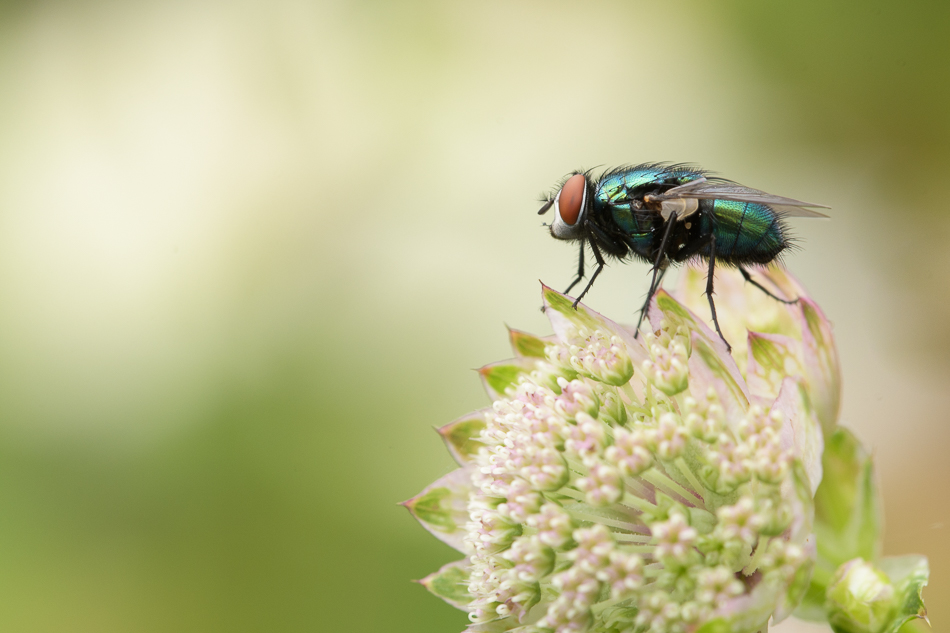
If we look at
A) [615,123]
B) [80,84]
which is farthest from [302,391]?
[80,84]

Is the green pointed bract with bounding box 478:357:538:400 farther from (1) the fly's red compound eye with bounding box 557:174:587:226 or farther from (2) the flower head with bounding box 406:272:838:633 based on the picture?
(1) the fly's red compound eye with bounding box 557:174:587:226

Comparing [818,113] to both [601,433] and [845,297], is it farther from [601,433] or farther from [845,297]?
[601,433]

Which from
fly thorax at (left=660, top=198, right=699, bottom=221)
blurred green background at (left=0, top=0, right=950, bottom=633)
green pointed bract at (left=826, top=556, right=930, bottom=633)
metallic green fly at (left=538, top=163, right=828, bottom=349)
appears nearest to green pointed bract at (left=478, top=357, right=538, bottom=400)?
metallic green fly at (left=538, top=163, right=828, bottom=349)

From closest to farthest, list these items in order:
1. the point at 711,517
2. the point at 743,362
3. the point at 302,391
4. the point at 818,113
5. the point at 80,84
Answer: the point at 711,517, the point at 743,362, the point at 818,113, the point at 302,391, the point at 80,84

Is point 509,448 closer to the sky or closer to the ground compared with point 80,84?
closer to the ground

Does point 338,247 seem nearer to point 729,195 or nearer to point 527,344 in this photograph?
point 527,344

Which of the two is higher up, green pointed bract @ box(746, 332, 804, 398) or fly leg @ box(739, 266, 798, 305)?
fly leg @ box(739, 266, 798, 305)

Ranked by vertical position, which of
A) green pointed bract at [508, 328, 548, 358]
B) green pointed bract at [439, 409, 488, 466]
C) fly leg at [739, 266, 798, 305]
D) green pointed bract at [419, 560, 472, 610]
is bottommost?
green pointed bract at [419, 560, 472, 610]

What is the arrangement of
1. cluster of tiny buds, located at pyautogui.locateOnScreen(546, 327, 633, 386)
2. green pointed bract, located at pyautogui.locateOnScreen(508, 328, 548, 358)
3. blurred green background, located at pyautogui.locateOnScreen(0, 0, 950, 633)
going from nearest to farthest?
cluster of tiny buds, located at pyautogui.locateOnScreen(546, 327, 633, 386) < green pointed bract, located at pyautogui.locateOnScreen(508, 328, 548, 358) < blurred green background, located at pyautogui.locateOnScreen(0, 0, 950, 633)
